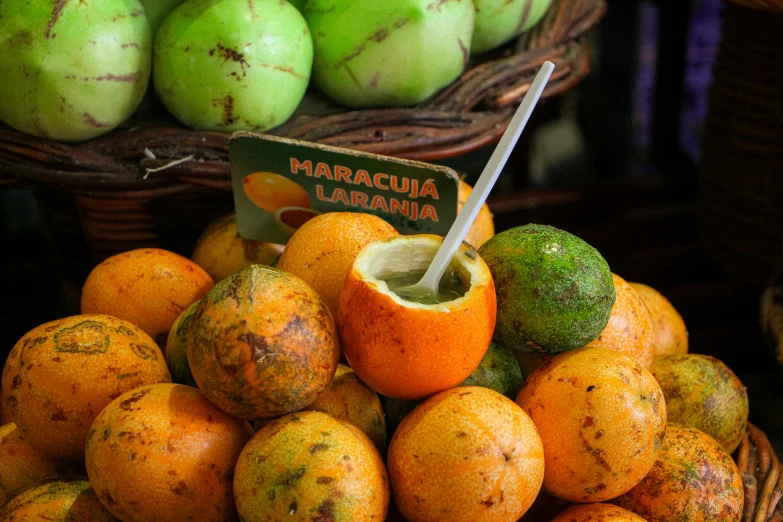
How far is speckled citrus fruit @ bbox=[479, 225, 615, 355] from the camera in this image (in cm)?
76

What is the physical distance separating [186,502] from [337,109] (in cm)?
71

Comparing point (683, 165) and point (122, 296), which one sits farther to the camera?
point (683, 165)

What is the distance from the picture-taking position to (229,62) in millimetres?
1041

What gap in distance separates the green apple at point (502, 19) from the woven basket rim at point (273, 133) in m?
0.09

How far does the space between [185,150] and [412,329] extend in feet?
1.72

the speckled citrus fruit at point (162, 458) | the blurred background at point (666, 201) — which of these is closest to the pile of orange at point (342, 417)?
the speckled citrus fruit at point (162, 458)

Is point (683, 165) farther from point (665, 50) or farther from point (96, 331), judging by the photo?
point (96, 331)

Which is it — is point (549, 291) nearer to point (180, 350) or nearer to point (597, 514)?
point (597, 514)

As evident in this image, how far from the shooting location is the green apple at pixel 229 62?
1.04m

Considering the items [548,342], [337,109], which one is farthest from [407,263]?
[337,109]

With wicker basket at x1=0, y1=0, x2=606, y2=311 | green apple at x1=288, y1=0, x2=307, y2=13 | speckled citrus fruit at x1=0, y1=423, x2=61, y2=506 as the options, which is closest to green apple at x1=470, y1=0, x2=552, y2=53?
wicker basket at x1=0, y1=0, x2=606, y2=311

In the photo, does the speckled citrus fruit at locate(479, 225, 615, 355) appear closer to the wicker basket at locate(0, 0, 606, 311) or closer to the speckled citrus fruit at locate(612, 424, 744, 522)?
the speckled citrus fruit at locate(612, 424, 744, 522)

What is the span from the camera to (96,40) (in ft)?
3.32

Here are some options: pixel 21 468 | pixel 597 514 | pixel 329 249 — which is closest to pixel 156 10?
pixel 329 249
